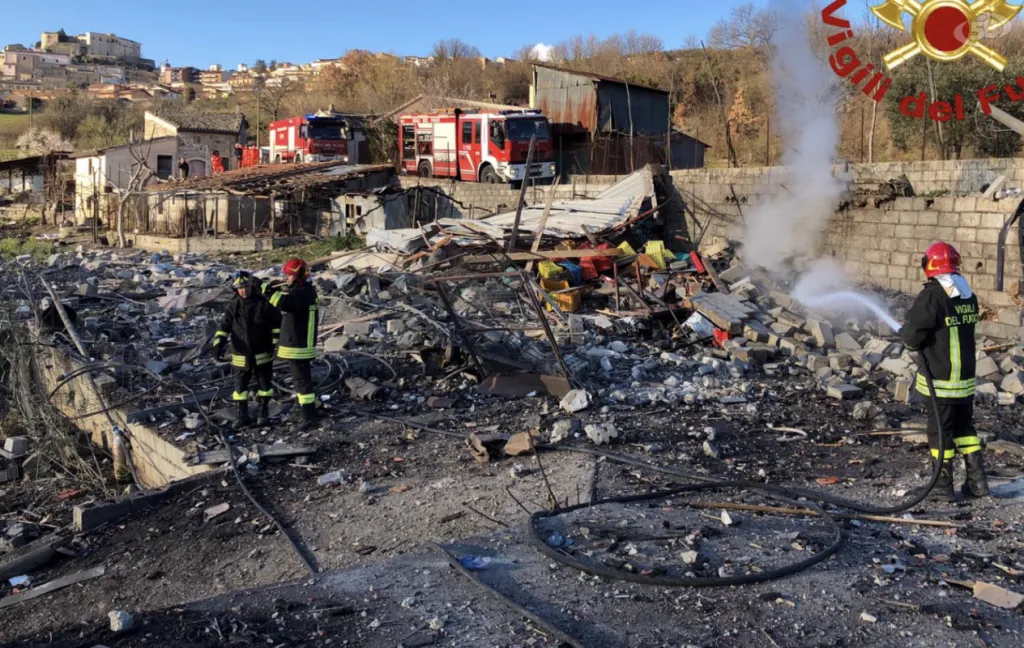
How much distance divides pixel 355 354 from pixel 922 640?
261 inches

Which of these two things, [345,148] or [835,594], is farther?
[345,148]

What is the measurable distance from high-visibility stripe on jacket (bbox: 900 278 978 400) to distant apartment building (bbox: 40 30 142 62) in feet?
597

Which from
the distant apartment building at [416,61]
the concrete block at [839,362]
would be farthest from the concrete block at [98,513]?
the distant apartment building at [416,61]

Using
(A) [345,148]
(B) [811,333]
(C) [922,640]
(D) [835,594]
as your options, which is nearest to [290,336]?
(D) [835,594]

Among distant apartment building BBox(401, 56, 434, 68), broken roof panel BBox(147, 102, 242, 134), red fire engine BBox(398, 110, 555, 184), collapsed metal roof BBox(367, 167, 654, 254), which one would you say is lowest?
collapsed metal roof BBox(367, 167, 654, 254)

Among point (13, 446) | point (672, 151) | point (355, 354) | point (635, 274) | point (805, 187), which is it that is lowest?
point (13, 446)

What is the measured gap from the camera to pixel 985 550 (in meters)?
4.40

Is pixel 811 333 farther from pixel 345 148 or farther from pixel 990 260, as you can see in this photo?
pixel 345 148

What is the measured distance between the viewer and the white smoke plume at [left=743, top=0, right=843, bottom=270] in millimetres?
12172

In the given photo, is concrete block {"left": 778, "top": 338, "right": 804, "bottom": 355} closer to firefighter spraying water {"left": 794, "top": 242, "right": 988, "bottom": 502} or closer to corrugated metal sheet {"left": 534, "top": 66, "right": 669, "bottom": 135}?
firefighter spraying water {"left": 794, "top": 242, "right": 988, "bottom": 502}

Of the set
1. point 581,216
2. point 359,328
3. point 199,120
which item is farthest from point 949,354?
point 199,120

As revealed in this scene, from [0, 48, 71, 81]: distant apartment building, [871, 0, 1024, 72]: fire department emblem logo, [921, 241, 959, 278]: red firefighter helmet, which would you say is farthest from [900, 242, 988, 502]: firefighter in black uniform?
[0, 48, 71, 81]: distant apartment building

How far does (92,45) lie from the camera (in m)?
173

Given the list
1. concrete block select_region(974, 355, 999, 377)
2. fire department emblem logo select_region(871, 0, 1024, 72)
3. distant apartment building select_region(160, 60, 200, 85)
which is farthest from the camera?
distant apartment building select_region(160, 60, 200, 85)
